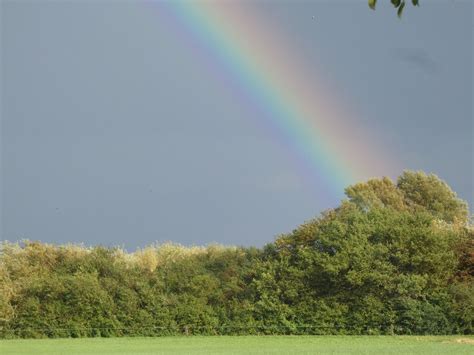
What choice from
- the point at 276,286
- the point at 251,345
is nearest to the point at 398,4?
the point at 251,345

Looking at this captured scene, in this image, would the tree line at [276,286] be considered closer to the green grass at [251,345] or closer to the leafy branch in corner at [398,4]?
the green grass at [251,345]

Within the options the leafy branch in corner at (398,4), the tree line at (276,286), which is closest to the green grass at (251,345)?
the tree line at (276,286)

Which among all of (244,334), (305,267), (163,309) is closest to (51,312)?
(163,309)

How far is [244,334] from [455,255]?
34.0 ft

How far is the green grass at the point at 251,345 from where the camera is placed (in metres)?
26.9

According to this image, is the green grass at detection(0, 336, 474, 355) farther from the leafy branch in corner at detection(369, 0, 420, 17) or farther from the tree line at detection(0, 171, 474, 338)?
the leafy branch in corner at detection(369, 0, 420, 17)

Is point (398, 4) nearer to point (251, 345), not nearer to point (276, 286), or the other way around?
point (251, 345)

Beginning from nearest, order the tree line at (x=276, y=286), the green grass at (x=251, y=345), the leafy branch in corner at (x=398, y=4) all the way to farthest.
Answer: the leafy branch in corner at (x=398, y=4), the green grass at (x=251, y=345), the tree line at (x=276, y=286)

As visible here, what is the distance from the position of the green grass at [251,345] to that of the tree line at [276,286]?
1.82 metres

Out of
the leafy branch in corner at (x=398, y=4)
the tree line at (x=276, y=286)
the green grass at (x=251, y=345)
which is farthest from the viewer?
the tree line at (x=276, y=286)

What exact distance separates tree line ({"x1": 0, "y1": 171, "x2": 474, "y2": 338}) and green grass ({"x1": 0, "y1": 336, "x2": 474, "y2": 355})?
1824 mm

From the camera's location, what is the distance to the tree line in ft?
118

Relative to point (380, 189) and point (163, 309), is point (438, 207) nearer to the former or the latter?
point (380, 189)

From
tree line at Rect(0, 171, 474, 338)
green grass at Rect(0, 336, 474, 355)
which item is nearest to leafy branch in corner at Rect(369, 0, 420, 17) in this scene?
green grass at Rect(0, 336, 474, 355)
